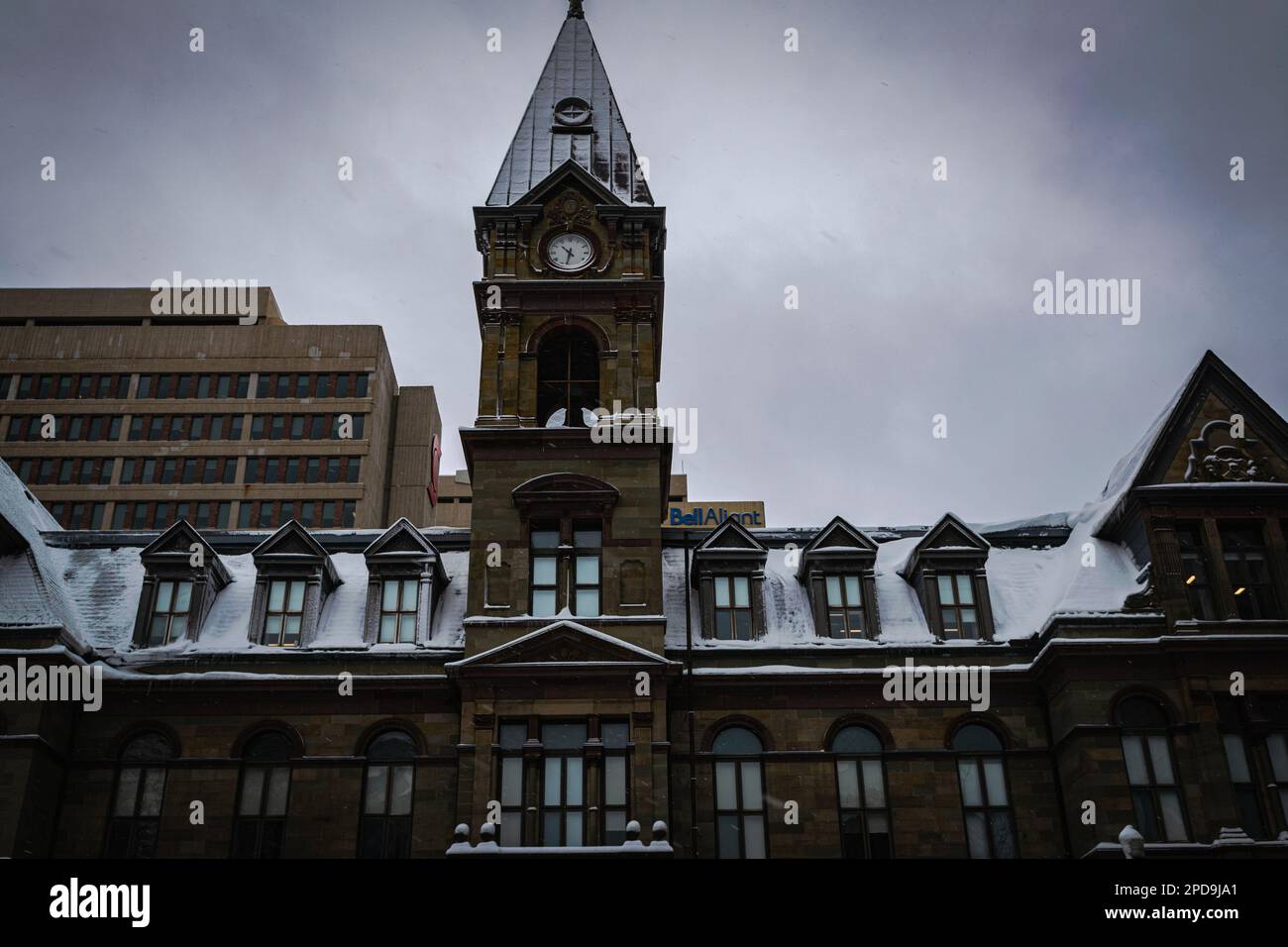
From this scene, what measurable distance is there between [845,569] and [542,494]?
8808mm

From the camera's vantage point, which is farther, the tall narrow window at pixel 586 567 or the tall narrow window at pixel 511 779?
the tall narrow window at pixel 586 567

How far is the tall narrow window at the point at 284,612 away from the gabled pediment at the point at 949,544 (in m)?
17.4

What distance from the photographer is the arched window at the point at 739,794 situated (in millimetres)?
36669

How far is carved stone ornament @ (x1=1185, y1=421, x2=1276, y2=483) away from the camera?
131 feet

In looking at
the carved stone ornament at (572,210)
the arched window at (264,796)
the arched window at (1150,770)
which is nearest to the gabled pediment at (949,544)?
the arched window at (1150,770)

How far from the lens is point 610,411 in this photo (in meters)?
42.0

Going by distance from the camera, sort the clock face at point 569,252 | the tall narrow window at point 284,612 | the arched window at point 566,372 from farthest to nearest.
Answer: the clock face at point 569,252
the arched window at point 566,372
the tall narrow window at point 284,612

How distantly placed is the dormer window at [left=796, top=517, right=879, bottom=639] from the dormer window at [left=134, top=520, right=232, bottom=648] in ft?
55.9

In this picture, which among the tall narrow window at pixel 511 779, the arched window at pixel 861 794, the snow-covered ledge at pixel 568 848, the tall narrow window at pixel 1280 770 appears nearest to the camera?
the snow-covered ledge at pixel 568 848

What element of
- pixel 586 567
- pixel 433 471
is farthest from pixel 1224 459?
pixel 433 471

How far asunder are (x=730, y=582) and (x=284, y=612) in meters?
12.5

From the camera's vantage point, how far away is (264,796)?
122 ft

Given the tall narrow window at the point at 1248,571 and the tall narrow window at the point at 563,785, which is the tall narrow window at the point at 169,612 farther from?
the tall narrow window at the point at 1248,571
